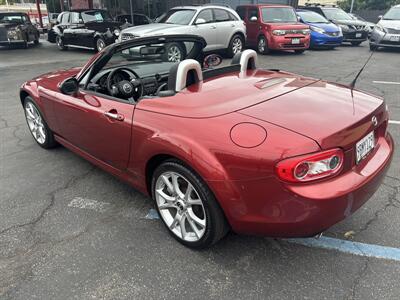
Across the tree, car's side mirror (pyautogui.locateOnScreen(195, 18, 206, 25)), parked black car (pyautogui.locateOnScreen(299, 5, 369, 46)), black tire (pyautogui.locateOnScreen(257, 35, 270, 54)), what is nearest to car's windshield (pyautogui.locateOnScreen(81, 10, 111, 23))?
car's side mirror (pyautogui.locateOnScreen(195, 18, 206, 25))

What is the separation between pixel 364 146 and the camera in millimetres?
2412

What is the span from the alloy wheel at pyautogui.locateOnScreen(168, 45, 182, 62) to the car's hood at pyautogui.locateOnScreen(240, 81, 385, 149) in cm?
175

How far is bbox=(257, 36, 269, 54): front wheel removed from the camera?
519 inches

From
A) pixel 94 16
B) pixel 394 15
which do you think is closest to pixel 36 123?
pixel 94 16

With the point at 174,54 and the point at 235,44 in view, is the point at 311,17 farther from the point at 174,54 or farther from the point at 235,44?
the point at 174,54

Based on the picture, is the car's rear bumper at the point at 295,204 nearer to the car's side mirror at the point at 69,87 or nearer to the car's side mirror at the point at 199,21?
the car's side mirror at the point at 69,87

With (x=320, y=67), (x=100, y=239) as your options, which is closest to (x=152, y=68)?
(x=100, y=239)

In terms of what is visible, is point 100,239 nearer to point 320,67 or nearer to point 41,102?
point 41,102

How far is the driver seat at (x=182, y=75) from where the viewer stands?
2809 mm

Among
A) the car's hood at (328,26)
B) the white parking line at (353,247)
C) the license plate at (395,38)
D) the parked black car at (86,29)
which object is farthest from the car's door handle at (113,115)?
the car's hood at (328,26)

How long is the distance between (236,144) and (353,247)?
1289mm

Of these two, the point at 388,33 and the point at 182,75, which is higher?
the point at 182,75

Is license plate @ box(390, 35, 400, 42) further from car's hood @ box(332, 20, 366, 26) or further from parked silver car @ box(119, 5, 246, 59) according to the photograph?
parked silver car @ box(119, 5, 246, 59)

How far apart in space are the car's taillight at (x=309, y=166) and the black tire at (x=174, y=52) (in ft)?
7.80
